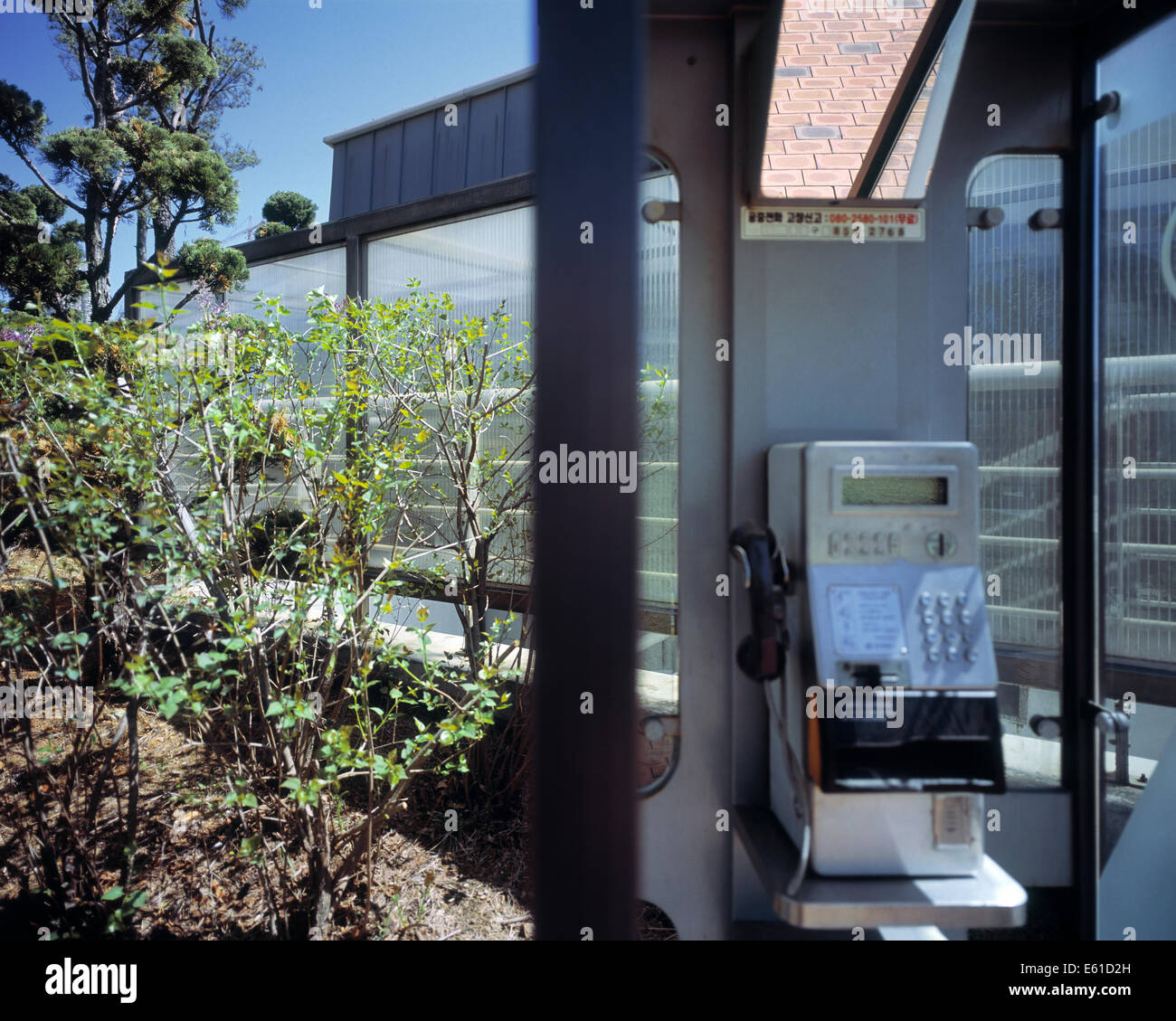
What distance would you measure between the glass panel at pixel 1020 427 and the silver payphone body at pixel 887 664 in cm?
63

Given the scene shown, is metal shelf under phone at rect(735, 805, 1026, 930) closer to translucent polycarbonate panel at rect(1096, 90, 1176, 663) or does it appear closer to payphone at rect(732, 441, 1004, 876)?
payphone at rect(732, 441, 1004, 876)

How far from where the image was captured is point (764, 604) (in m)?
1.57

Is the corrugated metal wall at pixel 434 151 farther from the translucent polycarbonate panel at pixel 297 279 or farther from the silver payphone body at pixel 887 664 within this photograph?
the silver payphone body at pixel 887 664

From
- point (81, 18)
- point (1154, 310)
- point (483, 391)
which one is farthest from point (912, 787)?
point (81, 18)

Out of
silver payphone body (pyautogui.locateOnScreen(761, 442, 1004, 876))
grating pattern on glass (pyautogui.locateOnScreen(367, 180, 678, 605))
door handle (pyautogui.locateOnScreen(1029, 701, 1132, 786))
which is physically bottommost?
door handle (pyautogui.locateOnScreen(1029, 701, 1132, 786))

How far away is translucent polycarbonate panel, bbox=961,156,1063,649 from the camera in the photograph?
2072mm

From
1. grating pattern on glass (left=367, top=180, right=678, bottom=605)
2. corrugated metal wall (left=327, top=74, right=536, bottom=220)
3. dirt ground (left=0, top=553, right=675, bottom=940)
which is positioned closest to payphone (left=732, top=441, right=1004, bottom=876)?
grating pattern on glass (left=367, top=180, right=678, bottom=605)

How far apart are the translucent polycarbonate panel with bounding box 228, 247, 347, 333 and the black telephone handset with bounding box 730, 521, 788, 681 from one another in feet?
12.1

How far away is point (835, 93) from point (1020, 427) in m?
1.12

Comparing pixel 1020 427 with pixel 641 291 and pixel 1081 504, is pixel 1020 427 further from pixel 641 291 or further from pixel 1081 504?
pixel 641 291

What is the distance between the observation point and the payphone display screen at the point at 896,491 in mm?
1612

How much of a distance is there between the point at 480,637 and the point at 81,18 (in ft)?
16.1
